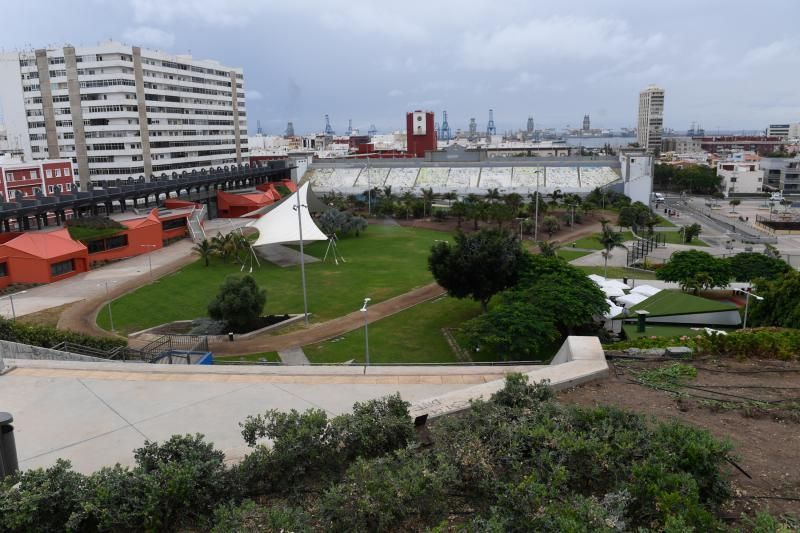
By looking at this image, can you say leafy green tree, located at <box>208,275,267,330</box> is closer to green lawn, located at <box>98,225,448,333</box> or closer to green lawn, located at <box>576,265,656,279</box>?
green lawn, located at <box>98,225,448,333</box>

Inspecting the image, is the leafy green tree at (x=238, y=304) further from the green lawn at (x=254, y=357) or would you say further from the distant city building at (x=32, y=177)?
the distant city building at (x=32, y=177)

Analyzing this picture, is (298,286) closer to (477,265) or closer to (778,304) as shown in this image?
(477,265)

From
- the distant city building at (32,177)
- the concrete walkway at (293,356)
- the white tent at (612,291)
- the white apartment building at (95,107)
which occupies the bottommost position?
the concrete walkway at (293,356)

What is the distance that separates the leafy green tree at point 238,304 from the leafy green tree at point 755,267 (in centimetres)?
2788

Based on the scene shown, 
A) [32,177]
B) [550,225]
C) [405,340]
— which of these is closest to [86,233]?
[32,177]

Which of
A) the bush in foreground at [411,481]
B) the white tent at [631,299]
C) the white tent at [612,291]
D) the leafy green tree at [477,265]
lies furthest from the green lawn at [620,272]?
the bush in foreground at [411,481]

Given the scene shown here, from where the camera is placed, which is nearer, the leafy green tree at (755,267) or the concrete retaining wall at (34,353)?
the concrete retaining wall at (34,353)

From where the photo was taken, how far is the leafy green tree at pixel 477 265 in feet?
102

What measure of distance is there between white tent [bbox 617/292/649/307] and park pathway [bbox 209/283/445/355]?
461 inches

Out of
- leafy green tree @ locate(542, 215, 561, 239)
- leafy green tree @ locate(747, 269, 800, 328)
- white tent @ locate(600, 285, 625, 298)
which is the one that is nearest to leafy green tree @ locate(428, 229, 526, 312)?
white tent @ locate(600, 285, 625, 298)

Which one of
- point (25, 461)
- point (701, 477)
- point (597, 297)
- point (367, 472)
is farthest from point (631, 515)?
point (597, 297)

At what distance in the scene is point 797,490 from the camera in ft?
28.5

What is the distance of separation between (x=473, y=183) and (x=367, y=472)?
283ft

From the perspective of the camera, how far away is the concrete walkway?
2653 centimetres
